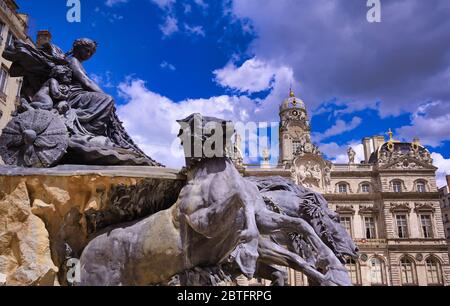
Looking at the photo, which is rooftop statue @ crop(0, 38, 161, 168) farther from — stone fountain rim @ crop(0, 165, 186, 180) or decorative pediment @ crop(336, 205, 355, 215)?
decorative pediment @ crop(336, 205, 355, 215)

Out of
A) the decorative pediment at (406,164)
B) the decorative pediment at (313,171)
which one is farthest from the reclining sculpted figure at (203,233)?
the decorative pediment at (406,164)

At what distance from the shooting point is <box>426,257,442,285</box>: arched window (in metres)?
38.2

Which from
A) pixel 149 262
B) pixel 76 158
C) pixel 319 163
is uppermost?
pixel 319 163

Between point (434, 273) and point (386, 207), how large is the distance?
23.1ft

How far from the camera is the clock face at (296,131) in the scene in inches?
1874

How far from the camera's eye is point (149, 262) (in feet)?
16.7

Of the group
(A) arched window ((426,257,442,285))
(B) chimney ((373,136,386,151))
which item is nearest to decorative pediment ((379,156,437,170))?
(B) chimney ((373,136,386,151))

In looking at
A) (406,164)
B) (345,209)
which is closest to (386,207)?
(345,209)

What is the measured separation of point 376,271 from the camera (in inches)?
1539

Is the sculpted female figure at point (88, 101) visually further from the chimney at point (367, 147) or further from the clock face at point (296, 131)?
the chimney at point (367, 147)

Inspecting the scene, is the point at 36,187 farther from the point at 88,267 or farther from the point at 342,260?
the point at 342,260

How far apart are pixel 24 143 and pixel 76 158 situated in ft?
2.24

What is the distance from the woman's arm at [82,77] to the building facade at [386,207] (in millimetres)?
32352
